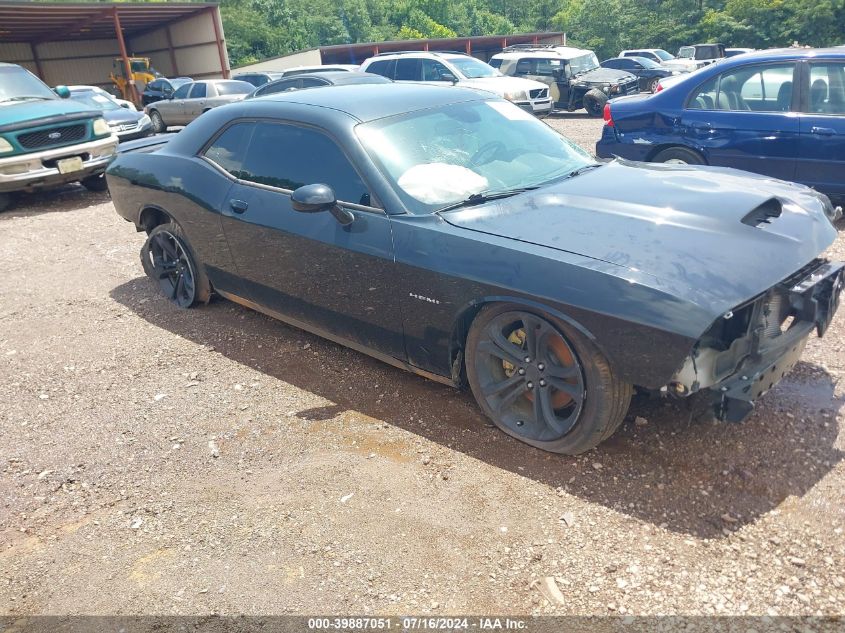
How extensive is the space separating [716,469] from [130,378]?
347 centimetres

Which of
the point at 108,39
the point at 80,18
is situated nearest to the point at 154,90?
Answer: the point at 80,18

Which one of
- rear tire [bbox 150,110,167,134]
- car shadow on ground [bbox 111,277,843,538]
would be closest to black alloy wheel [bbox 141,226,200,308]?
car shadow on ground [bbox 111,277,843,538]

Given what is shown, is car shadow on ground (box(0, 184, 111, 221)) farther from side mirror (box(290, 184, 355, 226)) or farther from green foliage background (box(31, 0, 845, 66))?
green foliage background (box(31, 0, 845, 66))

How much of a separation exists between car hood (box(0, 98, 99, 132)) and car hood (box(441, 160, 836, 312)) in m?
7.80

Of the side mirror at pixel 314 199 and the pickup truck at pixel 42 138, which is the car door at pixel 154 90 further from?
the side mirror at pixel 314 199

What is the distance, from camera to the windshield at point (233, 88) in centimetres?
1684

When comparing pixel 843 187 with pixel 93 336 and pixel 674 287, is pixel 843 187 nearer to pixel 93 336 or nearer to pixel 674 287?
pixel 674 287

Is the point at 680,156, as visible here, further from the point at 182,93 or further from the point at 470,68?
the point at 182,93

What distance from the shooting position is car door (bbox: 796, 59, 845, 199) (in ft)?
19.5

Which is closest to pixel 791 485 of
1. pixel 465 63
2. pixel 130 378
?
pixel 130 378

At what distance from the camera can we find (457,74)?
1427cm

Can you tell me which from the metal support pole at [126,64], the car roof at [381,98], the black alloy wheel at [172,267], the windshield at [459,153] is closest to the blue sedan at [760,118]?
the windshield at [459,153]

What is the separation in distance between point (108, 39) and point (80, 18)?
27.8ft

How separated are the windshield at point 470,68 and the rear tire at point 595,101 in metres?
2.65
